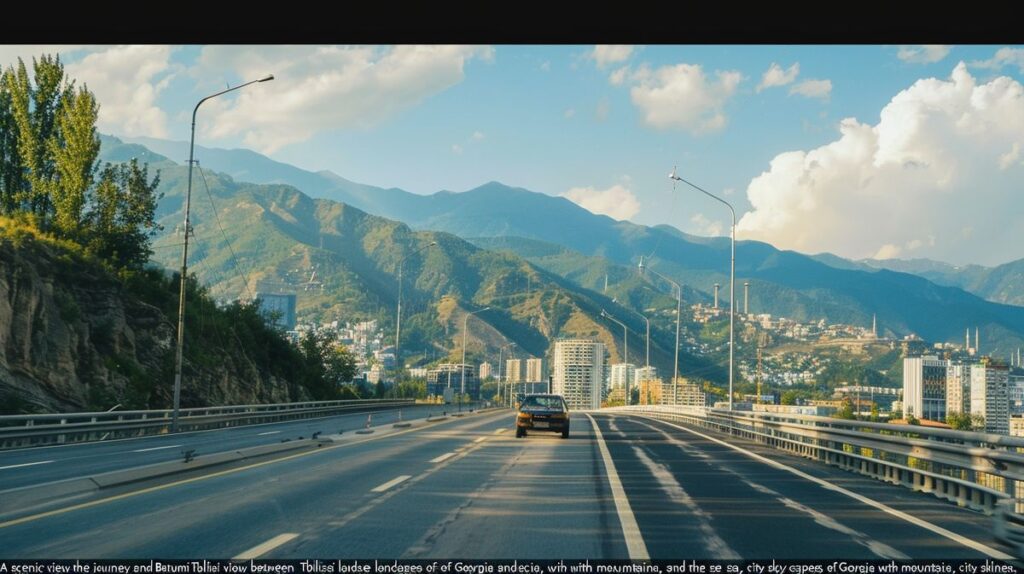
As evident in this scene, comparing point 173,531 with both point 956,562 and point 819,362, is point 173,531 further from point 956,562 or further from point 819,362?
point 819,362

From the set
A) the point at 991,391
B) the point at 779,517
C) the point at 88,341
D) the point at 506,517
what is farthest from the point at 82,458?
the point at 991,391

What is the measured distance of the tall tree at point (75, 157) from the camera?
5372 centimetres

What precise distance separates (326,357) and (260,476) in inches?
3068

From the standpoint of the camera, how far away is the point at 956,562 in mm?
7945

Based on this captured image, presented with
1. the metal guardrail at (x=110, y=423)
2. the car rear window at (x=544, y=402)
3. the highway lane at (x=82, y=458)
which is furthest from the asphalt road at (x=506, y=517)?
the metal guardrail at (x=110, y=423)

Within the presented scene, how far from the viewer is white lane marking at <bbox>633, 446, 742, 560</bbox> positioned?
8.12 meters

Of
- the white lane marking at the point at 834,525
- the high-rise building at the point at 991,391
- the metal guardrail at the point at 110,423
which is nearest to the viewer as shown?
the white lane marking at the point at 834,525

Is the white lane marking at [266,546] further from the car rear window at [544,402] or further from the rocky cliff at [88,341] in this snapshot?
the rocky cliff at [88,341]

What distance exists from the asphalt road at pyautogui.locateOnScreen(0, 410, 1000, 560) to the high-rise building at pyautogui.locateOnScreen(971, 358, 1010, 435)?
275 ft


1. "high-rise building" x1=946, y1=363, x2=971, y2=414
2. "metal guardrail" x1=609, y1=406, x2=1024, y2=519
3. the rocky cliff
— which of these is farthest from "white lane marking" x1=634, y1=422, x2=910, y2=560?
"high-rise building" x1=946, y1=363, x2=971, y2=414

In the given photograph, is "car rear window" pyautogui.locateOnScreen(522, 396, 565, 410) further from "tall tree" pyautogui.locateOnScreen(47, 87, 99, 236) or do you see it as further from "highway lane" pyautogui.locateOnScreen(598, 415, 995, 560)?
"tall tree" pyautogui.locateOnScreen(47, 87, 99, 236)

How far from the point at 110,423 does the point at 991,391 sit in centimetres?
9038

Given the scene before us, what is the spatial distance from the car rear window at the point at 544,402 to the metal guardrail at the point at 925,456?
749cm
